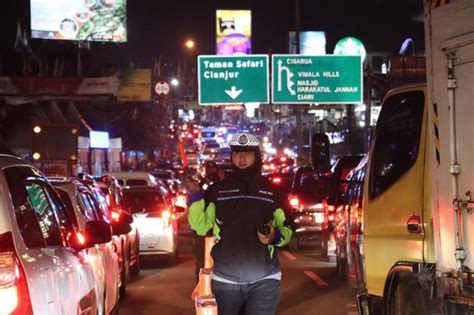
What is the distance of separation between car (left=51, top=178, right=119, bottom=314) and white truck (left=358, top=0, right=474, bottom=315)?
8.44ft

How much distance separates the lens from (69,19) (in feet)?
157

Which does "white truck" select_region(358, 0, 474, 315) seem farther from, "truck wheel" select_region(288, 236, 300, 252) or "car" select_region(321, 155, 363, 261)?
"truck wheel" select_region(288, 236, 300, 252)

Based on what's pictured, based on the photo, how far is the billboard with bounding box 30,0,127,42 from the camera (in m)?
47.1

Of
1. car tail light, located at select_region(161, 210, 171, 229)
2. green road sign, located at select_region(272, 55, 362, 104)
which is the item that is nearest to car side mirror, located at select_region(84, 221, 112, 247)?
car tail light, located at select_region(161, 210, 171, 229)

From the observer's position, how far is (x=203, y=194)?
5.68 m

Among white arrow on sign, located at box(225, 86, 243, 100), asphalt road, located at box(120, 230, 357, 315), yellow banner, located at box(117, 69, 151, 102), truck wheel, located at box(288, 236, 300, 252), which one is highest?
yellow banner, located at box(117, 69, 151, 102)

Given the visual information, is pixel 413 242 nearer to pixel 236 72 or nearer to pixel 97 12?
pixel 236 72

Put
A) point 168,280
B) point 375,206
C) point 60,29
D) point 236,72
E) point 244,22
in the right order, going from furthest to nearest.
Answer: point 244,22 < point 60,29 < point 236,72 < point 168,280 < point 375,206

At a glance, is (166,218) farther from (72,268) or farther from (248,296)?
(248,296)

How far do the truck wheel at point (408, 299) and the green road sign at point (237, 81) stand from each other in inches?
772

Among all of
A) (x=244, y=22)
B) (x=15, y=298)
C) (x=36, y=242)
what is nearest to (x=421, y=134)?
(x=36, y=242)

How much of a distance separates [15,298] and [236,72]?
22.4m

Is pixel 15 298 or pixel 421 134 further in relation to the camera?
pixel 421 134

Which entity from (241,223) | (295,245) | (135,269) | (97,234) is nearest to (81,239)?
(97,234)
